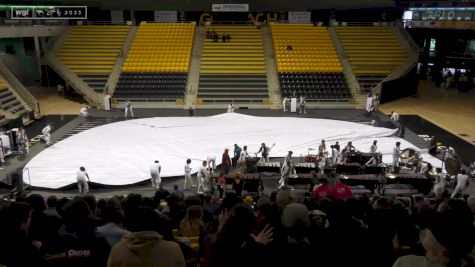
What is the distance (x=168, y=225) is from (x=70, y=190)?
11745 mm

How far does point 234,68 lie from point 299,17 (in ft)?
32.5

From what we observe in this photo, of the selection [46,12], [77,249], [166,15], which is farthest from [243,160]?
[166,15]

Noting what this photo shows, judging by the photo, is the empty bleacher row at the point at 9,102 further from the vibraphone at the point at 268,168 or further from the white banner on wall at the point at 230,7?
the white banner on wall at the point at 230,7

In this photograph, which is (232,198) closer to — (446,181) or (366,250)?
(366,250)

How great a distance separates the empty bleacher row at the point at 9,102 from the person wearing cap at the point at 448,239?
997 inches

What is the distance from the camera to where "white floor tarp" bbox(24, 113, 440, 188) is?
17000 mm

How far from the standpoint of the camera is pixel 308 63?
1382 inches

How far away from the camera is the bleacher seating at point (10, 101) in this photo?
2505cm

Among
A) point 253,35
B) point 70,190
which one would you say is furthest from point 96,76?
point 70,190

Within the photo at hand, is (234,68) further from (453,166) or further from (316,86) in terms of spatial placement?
(453,166)

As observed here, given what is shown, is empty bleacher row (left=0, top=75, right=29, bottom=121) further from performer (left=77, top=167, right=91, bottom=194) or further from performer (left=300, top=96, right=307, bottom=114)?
performer (left=300, top=96, right=307, bottom=114)

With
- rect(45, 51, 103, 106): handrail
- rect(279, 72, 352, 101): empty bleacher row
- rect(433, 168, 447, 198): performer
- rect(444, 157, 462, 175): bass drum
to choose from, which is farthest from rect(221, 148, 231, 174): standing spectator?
rect(45, 51, 103, 106): handrail

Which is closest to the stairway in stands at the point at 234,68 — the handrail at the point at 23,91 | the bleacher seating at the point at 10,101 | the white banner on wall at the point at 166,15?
the white banner on wall at the point at 166,15

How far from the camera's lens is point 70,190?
616 inches
